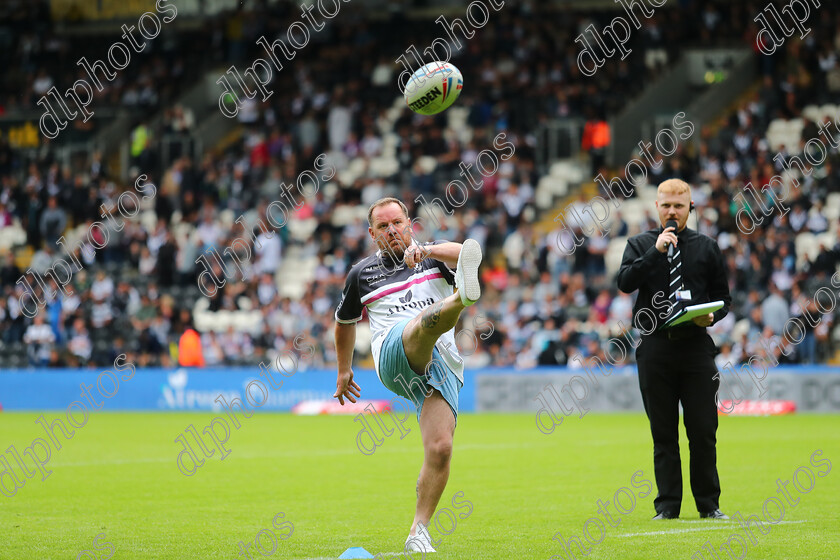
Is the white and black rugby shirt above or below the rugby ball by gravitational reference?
below

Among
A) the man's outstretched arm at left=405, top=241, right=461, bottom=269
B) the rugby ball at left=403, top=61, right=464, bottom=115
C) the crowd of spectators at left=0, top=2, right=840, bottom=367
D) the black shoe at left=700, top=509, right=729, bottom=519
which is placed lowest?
the black shoe at left=700, top=509, right=729, bottom=519

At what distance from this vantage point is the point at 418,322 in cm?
760

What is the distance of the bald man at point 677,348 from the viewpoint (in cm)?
930

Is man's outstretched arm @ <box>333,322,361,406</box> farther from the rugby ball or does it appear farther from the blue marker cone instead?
the rugby ball

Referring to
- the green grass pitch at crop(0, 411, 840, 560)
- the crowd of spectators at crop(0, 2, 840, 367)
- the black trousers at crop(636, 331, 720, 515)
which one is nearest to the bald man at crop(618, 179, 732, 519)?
the black trousers at crop(636, 331, 720, 515)

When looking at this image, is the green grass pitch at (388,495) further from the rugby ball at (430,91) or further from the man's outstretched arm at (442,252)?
the rugby ball at (430,91)

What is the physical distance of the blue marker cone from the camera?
24.3ft

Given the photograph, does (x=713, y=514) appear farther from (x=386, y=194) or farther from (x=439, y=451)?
(x=386, y=194)

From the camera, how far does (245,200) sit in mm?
33562

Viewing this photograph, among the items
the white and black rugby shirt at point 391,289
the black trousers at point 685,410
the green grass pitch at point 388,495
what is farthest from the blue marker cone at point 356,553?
the black trousers at point 685,410

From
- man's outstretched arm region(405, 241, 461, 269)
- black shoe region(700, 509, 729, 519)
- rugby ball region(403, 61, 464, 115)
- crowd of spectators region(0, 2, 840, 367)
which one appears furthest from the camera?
crowd of spectators region(0, 2, 840, 367)

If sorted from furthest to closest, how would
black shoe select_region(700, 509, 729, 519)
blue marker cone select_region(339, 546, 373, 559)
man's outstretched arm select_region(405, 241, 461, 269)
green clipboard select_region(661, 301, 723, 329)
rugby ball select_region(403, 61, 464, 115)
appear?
rugby ball select_region(403, 61, 464, 115) < black shoe select_region(700, 509, 729, 519) < green clipboard select_region(661, 301, 723, 329) < man's outstretched arm select_region(405, 241, 461, 269) < blue marker cone select_region(339, 546, 373, 559)

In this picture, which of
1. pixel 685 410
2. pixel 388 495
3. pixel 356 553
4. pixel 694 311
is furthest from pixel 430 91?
pixel 388 495

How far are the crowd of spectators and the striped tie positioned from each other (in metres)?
14.4
